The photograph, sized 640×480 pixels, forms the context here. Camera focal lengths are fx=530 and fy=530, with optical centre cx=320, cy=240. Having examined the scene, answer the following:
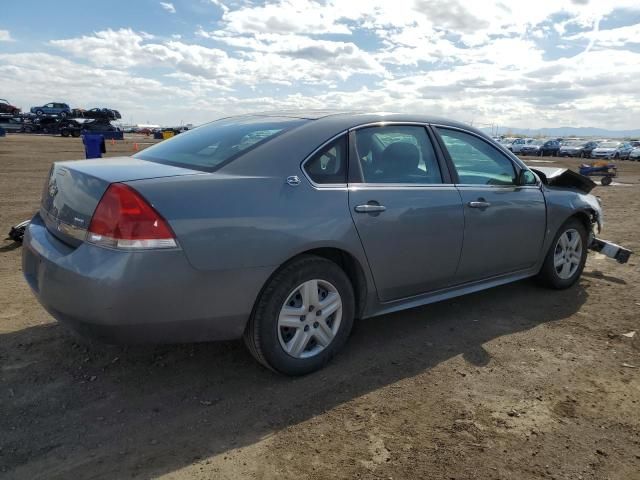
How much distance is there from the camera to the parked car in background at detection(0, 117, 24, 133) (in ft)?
154

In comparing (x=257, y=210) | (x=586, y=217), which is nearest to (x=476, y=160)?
(x=586, y=217)

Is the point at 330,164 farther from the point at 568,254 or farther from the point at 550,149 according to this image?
the point at 550,149

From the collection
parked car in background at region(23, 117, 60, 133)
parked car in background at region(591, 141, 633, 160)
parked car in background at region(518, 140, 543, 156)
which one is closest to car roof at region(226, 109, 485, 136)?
parked car in background at region(591, 141, 633, 160)

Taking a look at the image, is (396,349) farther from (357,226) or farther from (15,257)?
(15,257)

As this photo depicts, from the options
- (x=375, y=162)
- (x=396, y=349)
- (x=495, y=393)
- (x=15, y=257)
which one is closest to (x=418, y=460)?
(x=495, y=393)

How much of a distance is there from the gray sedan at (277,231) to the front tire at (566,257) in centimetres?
69

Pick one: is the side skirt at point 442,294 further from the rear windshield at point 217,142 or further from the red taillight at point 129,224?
the red taillight at point 129,224

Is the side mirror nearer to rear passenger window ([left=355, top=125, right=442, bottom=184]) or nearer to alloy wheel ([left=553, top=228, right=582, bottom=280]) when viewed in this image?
alloy wheel ([left=553, top=228, right=582, bottom=280])

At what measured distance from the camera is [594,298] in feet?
16.4

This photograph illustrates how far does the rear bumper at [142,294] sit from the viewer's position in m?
2.64

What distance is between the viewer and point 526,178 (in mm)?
4629

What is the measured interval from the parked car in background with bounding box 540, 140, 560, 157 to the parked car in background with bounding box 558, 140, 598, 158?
69 centimetres

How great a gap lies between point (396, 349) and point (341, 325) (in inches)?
22.2

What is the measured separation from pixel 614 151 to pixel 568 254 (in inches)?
1744
